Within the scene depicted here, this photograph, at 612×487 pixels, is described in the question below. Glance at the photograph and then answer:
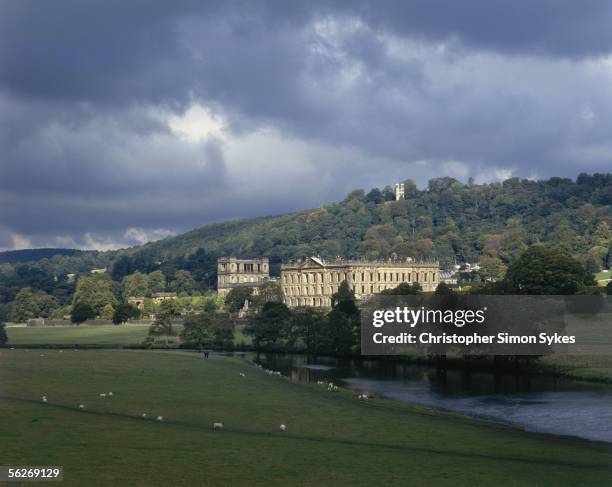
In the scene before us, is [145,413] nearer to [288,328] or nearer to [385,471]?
[385,471]

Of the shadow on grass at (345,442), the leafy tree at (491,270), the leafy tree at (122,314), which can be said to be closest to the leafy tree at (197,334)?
the leafy tree at (122,314)

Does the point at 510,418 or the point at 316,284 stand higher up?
the point at 316,284

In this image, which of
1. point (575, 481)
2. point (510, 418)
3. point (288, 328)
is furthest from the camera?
point (288, 328)

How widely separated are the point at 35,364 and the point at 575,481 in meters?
38.6

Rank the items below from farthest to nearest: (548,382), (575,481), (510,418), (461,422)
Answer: (548,382) < (510,418) < (461,422) < (575,481)

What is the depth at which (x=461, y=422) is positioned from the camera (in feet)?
123

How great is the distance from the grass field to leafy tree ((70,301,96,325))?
17.0ft

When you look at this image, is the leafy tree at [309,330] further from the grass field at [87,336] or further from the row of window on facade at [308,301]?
the row of window on facade at [308,301]

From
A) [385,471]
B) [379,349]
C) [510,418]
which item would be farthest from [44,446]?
[379,349]

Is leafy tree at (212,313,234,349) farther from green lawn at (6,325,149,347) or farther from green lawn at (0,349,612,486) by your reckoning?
green lawn at (0,349,612,486)

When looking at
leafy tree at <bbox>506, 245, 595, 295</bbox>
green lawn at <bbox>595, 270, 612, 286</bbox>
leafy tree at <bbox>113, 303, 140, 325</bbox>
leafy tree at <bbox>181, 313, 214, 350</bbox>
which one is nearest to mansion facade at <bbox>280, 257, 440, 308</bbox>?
green lawn at <bbox>595, 270, 612, 286</bbox>

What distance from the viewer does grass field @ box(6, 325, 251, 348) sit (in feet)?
325

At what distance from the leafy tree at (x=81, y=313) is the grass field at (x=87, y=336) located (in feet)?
17.0

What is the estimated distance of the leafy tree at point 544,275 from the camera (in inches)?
3367
